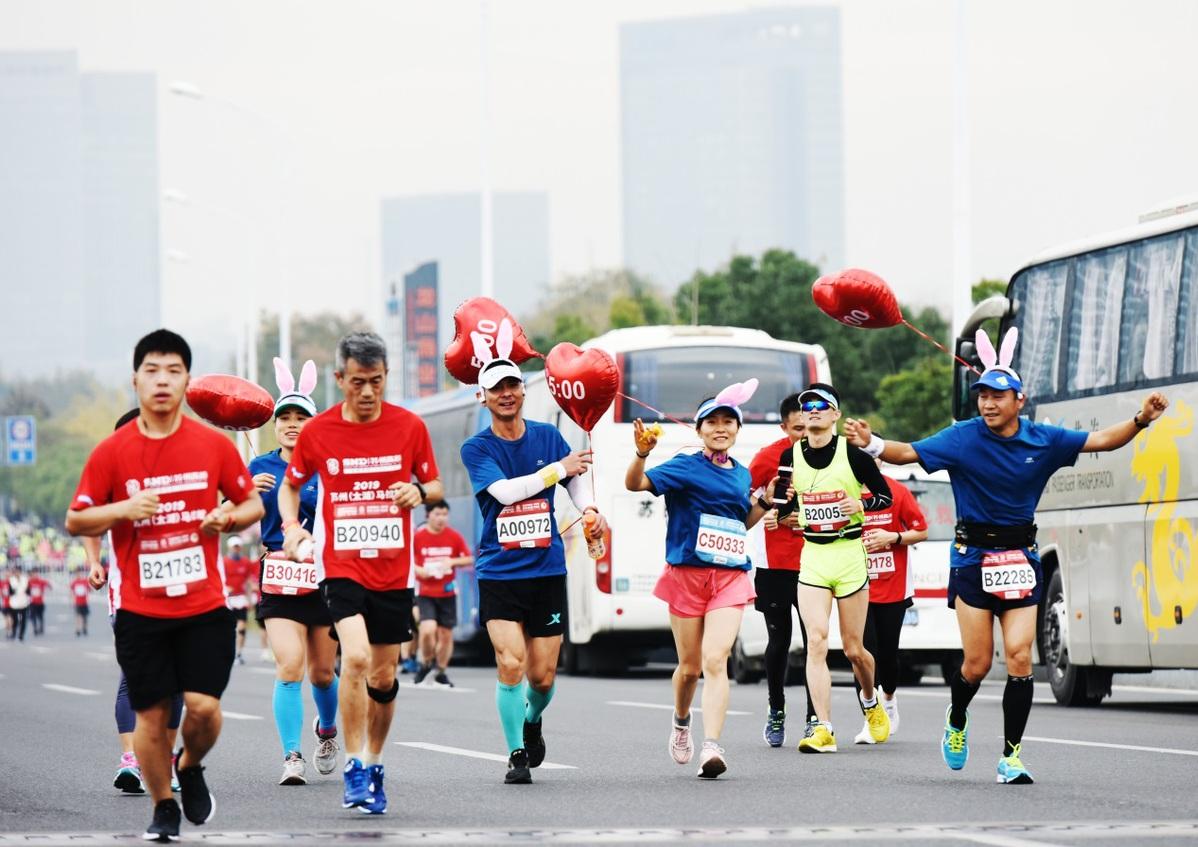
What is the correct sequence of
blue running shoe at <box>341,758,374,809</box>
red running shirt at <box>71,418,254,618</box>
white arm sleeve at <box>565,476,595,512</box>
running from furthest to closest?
white arm sleeve at <box>565,476,595,512</box>, blue running shoe at <box>341,758,374,809</box>, red running shirt at <box>71,418,254,618</box>

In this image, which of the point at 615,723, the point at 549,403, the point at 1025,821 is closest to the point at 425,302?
the point at 549,403

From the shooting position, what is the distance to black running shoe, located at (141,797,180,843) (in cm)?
928

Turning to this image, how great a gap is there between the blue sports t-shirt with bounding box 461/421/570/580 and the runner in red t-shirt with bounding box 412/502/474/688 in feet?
46.6

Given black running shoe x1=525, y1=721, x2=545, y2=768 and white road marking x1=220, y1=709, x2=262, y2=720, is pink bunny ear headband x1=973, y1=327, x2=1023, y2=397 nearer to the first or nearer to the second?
black running shoe x1=525, y1=721, x2=545, y2=768

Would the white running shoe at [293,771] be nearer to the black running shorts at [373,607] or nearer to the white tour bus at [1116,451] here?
the black running shorts at [373,607]

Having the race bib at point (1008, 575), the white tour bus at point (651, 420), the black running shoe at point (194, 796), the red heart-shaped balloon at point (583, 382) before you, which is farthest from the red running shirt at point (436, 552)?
the black running shoe at point (194, 796)

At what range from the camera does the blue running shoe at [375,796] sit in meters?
10.3

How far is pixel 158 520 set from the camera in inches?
365

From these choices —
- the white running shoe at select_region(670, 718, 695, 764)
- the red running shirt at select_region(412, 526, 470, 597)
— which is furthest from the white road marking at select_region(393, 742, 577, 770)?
the red running shirt at select_region(412, 526, 470, 597)

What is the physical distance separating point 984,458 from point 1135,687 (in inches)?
517

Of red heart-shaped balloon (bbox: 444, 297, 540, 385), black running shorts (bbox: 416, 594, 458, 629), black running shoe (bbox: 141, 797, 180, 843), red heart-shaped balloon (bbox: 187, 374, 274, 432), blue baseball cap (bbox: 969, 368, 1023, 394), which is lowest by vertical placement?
black running shorts (bbox: 416, 594, 458, 629)

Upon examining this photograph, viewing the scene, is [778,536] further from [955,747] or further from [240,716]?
[240,716]

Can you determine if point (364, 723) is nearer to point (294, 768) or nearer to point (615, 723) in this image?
point (294, 768)

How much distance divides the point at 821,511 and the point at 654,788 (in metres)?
2.63
